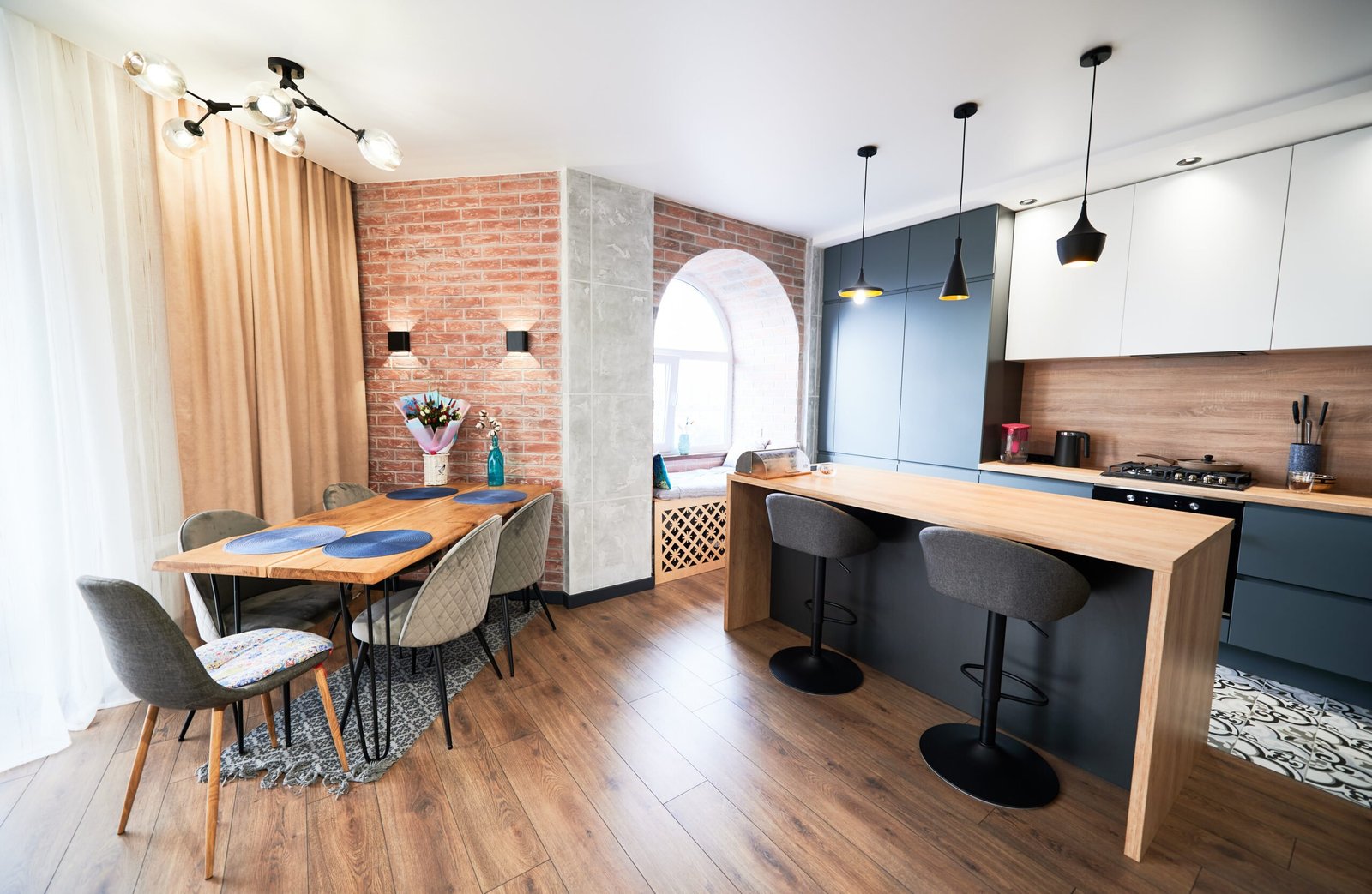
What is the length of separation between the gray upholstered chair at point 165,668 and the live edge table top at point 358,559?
0.28m

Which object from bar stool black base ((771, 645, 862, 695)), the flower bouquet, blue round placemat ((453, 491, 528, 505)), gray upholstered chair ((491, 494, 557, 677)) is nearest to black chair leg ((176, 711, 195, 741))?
gray upholstered chair ((491, 494, 557, 677))

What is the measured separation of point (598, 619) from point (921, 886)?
81.7 inches

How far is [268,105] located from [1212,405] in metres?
4.84

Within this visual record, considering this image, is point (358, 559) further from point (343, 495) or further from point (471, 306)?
point (471, 306)

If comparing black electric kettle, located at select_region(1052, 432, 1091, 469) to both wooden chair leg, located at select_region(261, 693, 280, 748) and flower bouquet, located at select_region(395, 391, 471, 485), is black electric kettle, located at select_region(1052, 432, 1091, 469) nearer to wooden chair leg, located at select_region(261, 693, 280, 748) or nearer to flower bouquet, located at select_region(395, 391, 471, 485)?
flower bouquet, located at select_region(395, 391, 471, 485)

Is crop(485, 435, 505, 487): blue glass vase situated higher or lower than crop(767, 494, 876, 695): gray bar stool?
higher

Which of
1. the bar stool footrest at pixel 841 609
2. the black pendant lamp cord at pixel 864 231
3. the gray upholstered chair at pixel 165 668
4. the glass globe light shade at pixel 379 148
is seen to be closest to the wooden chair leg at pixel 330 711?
the gray upholstered chair at pixel 165 668

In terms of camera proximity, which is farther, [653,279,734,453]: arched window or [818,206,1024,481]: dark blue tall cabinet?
[653,279,734,453]: arched window

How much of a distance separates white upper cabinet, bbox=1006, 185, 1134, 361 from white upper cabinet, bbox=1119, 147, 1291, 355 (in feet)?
0.22

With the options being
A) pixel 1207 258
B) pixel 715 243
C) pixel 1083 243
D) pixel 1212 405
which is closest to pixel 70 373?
pixel 715 243

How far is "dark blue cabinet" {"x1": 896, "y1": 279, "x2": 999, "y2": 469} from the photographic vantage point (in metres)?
3.53

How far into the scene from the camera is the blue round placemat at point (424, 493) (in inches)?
114

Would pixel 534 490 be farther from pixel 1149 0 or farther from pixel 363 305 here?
pixel 1149 0

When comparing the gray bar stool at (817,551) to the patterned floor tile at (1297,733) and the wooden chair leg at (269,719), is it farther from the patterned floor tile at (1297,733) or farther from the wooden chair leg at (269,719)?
the wooden chair leg at (269,719)
